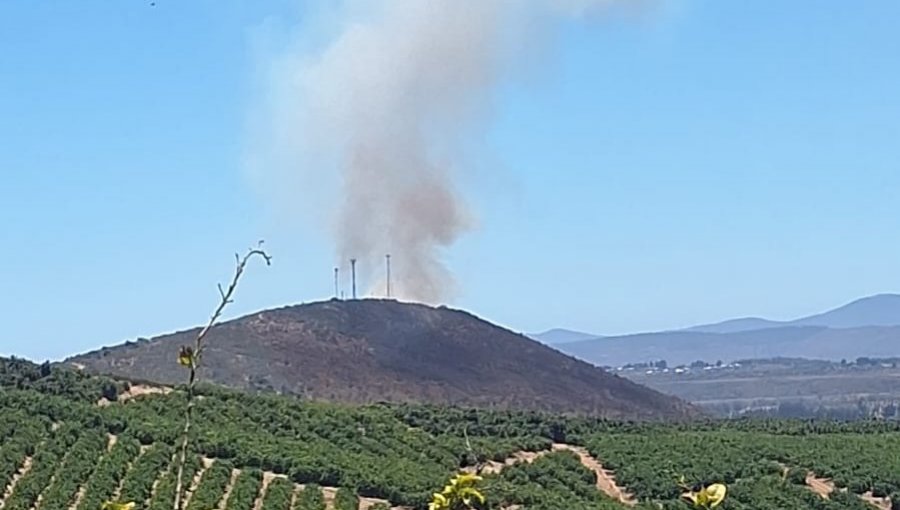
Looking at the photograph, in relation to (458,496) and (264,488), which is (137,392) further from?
(458,496)

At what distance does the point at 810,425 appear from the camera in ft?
216

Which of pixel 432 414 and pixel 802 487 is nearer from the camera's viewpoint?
pixel 802 487

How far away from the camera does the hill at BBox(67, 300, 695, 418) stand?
87.2m

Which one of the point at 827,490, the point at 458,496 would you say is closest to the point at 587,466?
the point at 827,490

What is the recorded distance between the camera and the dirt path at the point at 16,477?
34319mm

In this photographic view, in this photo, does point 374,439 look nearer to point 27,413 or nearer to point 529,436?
point 529,436

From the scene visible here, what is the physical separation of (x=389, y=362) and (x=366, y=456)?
168ft

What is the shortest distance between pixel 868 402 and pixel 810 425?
92672mm

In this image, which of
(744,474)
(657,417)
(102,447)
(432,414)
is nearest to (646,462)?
(744,474)

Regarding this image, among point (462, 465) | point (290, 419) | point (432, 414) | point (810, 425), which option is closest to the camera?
point (462, 465)

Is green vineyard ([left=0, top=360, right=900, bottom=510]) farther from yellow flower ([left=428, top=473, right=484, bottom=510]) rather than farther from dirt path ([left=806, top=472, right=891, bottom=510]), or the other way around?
yellow flower ([left=428, top=473, right=484, bottom=510])

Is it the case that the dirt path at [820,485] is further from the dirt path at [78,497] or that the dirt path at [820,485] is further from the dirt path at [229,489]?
the dirt path at [78,497]

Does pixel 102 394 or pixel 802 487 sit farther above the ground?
pixel 102 394

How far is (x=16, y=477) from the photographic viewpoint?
36.5 m
